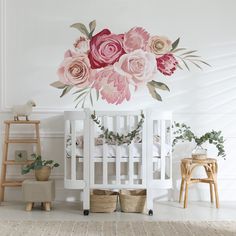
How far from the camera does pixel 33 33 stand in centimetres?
439

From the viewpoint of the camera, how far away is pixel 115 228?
3.39 meters

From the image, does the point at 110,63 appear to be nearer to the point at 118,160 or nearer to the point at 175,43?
the point at 175,43

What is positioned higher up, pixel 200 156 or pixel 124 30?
pixel 124 30

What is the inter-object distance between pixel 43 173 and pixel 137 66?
123 cm

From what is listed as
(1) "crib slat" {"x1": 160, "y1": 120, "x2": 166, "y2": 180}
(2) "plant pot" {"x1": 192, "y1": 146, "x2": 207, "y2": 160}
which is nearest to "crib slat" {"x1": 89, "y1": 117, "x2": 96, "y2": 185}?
(1) "crib slat" {"x1": 160, "y1": 120, "x2": 166, "y2": 180}

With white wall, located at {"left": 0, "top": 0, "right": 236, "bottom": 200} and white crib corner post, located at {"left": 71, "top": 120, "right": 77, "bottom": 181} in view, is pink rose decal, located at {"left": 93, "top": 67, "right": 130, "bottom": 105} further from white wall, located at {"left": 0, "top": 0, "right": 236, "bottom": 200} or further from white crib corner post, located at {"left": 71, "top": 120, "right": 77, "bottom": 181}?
white crib corner post, located at {"left": 71, "top": 120, "right": 77, "bottom": 181}

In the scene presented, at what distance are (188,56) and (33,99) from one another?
4.60 ft

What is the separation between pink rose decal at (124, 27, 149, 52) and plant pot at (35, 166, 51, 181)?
124cm

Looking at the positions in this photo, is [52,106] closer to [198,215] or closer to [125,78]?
[125,78]

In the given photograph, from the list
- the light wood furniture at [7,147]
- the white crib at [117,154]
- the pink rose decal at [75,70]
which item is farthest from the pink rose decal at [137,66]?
the light wood furniture at [7,147]

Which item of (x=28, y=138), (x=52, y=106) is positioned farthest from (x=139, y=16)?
(x=28, y=138)

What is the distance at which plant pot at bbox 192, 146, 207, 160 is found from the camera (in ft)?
13.5

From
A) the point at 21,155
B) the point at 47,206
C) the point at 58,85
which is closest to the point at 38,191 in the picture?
the point at 47,206

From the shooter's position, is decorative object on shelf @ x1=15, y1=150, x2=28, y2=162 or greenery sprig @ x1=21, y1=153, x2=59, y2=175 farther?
decorative object on shelf @ x1=15, y1=150, x2=28, y2=162
